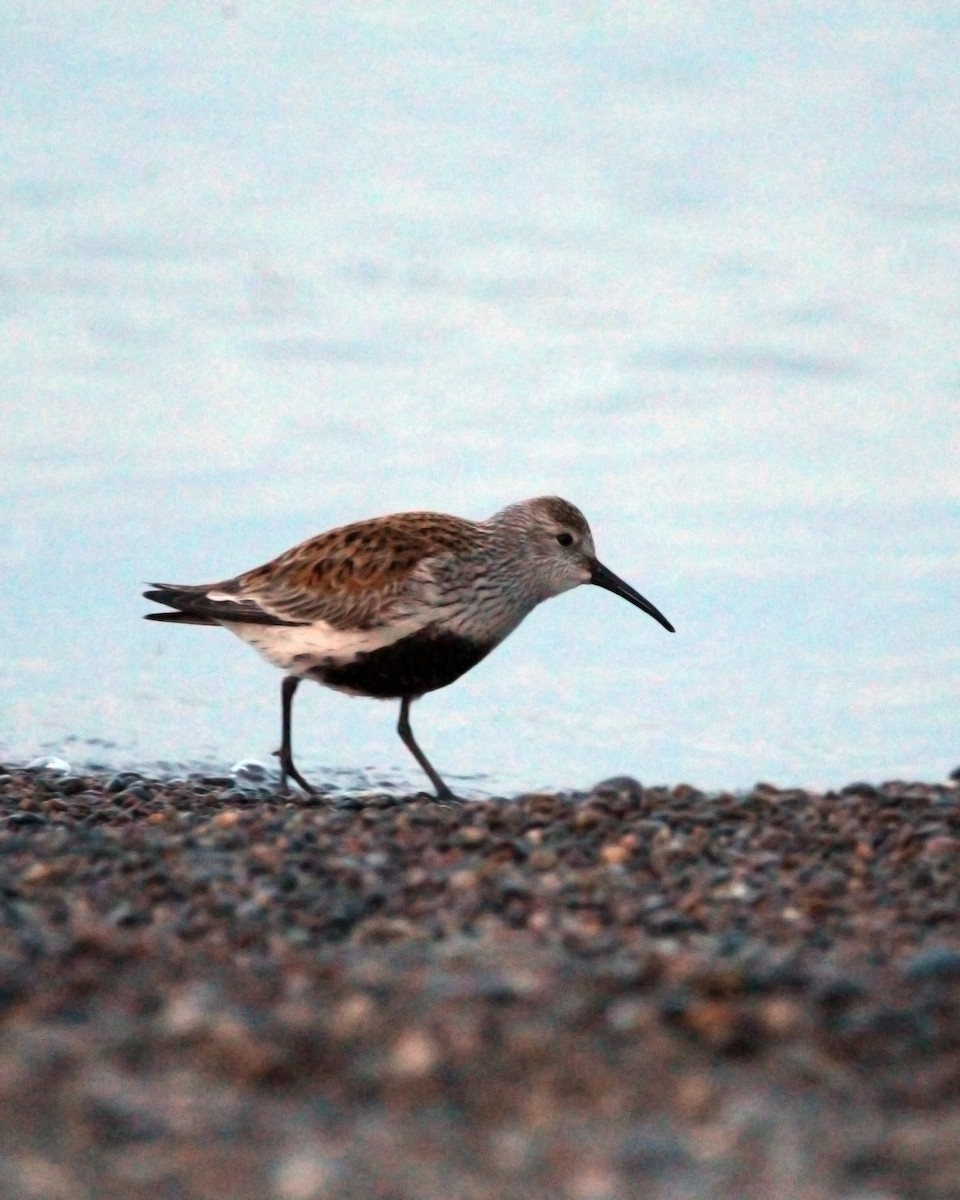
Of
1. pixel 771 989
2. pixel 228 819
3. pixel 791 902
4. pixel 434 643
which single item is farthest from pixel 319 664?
pixel 771 989

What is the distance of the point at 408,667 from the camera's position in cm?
1214

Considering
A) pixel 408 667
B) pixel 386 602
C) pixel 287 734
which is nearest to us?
pixel 386 602

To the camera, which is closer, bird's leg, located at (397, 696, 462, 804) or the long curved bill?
bird's leg, located at (397, 696, 462, 804)

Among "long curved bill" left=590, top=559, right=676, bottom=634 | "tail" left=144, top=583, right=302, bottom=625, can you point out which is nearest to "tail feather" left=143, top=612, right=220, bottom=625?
"tail" left=144, top=583, right=302, bottom=625

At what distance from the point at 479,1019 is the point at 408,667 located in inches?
251

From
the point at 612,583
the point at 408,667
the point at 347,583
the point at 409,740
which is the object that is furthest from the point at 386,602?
the point at 612,583

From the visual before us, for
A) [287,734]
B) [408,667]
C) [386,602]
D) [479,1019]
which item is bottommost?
[479,1019]

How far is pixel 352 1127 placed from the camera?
5316 millimetres

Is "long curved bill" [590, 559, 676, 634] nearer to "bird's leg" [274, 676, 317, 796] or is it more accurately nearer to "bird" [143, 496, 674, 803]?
"bird" [143, 496, 674, 803]

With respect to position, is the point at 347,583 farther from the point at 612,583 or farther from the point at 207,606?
the point at 612,583

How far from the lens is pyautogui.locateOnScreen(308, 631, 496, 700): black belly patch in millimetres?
12062

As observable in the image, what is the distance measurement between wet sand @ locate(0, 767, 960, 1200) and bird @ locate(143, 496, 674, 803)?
319 centimetres

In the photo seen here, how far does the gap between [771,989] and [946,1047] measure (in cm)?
51

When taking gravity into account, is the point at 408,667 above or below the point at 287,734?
above
